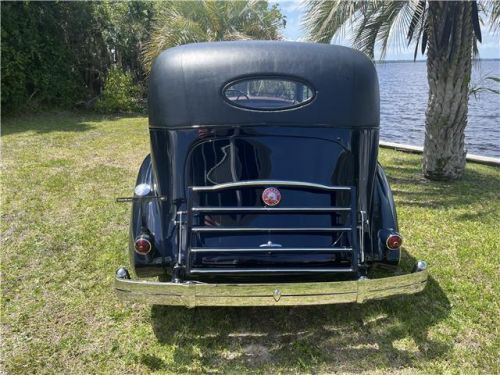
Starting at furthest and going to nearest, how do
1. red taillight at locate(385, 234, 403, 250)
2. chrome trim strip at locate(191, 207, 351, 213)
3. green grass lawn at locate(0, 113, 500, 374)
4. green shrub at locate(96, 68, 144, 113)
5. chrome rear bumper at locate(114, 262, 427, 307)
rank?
green shrub at locate(96, 68, 144, 113)
red taillight at locate(385, 234, 403, 250)
chrome trim strip at locate(191, 207, 351, 213)
green grass lawn at locate(0, 113, 500, 374)
chrome rear bumper at locate(114, 262, 427, 307)

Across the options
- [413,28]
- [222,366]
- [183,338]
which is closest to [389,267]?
[222,366]

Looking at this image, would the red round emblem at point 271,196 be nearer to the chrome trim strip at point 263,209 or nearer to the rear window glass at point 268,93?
the chrome trim strip at point 263,209

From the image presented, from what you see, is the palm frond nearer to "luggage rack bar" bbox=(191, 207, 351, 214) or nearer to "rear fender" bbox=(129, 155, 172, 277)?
"luggage rack bar" bbox=(191, 207, 351, 214)

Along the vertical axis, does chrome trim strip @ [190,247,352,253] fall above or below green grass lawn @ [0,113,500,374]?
above

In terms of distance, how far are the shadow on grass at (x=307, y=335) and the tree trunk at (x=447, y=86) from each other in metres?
3.81

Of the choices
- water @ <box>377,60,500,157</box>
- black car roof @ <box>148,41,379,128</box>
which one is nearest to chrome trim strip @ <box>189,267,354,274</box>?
black car roof @ <box>148,41,379,128</box>

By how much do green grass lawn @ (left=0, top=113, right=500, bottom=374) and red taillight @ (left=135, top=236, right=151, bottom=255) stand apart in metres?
0.61

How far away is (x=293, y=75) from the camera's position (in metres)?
3.15

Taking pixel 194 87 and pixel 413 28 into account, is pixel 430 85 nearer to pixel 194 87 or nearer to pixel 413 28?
pixel 413 28

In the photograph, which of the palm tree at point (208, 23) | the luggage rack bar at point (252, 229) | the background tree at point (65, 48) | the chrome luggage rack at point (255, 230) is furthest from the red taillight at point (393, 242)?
the background tree at point (65, 48)

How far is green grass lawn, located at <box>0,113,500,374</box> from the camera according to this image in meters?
2.83

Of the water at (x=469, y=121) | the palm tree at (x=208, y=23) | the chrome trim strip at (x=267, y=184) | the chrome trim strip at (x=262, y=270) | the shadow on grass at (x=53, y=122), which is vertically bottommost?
the water at (x=469, y=121)

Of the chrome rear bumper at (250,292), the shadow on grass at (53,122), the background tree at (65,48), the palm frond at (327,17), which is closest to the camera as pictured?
the chrome rear bumper at (250,292)

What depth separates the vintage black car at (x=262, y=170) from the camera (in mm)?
2924
